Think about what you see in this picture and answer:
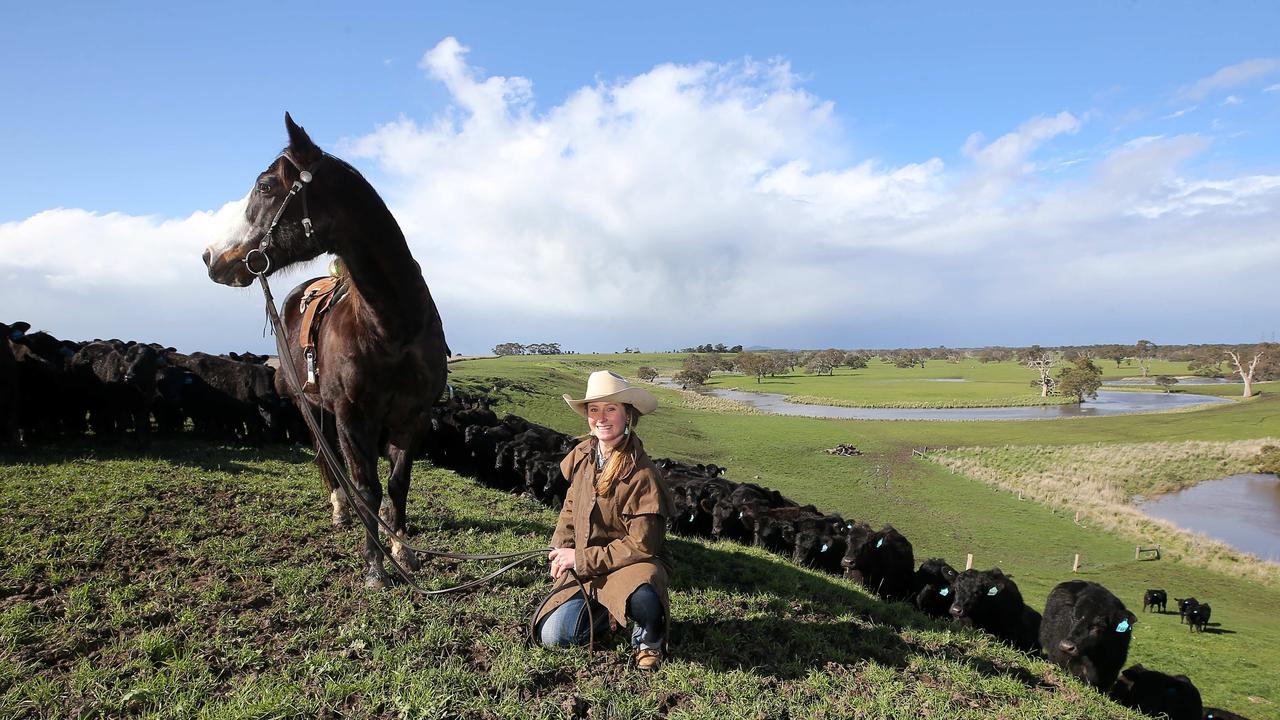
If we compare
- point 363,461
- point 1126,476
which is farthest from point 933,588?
point 1126,476

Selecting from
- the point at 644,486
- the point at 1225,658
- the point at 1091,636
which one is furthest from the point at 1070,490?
the point at 644,486

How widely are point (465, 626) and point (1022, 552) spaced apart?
21.2 meters

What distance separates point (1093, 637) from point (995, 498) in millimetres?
22526

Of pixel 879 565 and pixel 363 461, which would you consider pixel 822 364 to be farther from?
pixel 363 461

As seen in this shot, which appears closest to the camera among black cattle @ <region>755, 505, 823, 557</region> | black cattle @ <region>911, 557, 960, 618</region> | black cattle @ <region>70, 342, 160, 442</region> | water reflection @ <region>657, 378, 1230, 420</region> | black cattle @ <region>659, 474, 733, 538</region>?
black cattle @ <region>911, 557, 960, 618</region>

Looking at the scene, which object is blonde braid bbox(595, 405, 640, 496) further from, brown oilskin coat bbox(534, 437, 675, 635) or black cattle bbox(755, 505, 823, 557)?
black cattle bbox(755, 505, 823, 557)

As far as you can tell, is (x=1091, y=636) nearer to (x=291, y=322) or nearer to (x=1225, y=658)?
(x=1225, y=658)

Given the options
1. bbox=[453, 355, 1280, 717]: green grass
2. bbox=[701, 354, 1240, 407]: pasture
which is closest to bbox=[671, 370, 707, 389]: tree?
bbox=[701, 354, 1240, 407]: pasture

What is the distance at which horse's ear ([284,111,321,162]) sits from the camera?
377 cm

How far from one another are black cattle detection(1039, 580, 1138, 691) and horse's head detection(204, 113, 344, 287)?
27.8 feet

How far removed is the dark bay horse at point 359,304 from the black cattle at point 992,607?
681 cm

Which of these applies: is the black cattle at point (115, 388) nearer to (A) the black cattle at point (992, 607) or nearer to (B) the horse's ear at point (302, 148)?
(B) the horse's ear at point (302, 148)

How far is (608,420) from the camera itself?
3.81m

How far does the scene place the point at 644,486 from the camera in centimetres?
376
